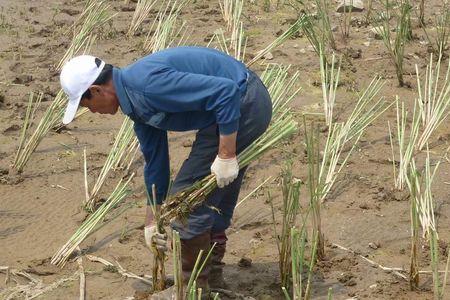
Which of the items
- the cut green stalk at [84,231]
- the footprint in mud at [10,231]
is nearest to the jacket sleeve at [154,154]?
the cut green stalk at [84,231]

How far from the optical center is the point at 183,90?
3340 mm

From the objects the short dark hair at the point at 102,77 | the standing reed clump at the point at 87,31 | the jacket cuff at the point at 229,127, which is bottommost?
the standing reed clump at the point at 87,31

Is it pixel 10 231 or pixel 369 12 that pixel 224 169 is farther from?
pixel 369 12

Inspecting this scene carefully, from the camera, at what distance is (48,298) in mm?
3947

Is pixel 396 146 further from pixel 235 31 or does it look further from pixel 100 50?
pixel 100 50

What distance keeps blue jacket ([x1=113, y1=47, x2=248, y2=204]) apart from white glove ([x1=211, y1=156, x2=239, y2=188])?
14cm

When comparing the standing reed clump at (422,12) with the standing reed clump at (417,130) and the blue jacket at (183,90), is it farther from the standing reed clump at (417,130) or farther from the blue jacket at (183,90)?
the blue jacket at (183,90)

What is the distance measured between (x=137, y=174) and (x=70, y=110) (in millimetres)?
1729

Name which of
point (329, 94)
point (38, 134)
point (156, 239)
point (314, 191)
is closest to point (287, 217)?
point (314, 191)

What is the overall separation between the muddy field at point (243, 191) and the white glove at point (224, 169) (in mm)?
681

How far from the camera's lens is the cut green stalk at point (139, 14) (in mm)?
7141

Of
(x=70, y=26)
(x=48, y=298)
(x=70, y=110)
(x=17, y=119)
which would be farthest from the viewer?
(x=70, y=26)

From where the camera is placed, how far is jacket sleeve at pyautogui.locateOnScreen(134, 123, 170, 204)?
3.66 meters

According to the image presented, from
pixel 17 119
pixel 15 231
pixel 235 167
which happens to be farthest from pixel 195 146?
pixel 17 119
